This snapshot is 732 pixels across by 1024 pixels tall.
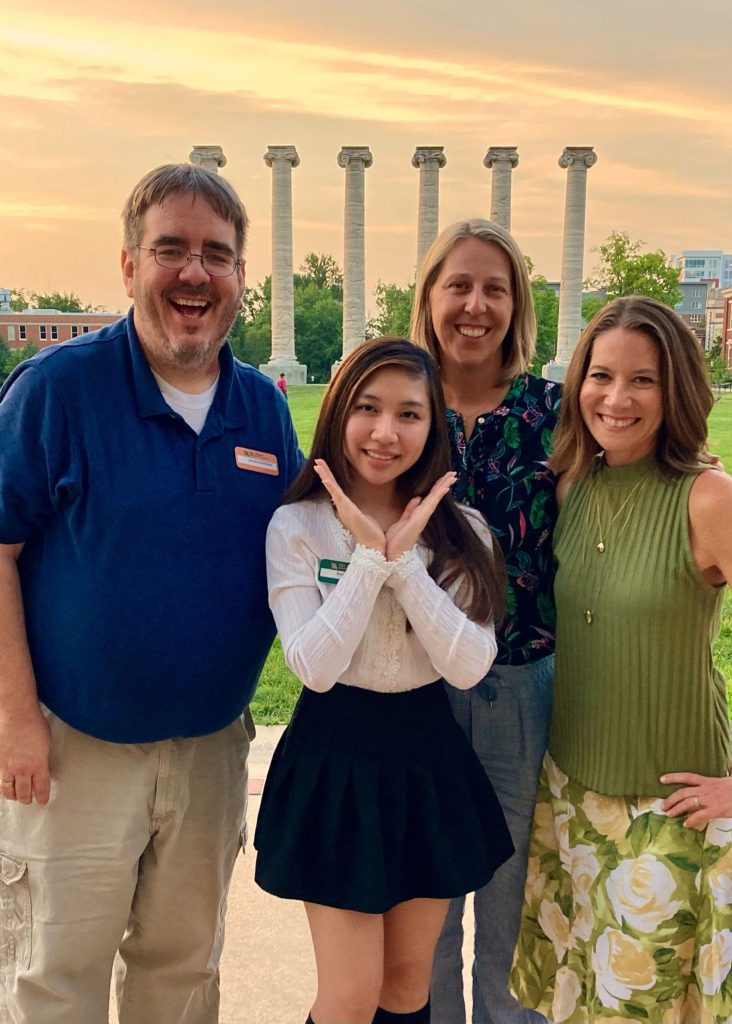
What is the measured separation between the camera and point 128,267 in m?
3.48

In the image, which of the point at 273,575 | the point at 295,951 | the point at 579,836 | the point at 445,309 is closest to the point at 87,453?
the point at 273,575

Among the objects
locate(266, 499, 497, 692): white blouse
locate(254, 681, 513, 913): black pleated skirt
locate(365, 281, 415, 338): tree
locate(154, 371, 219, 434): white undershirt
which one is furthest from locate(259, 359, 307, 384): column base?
locate(254, 681, 513, 913): black pleated skirt

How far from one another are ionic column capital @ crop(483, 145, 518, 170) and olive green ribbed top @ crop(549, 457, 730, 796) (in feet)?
164

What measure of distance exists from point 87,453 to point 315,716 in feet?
3.96

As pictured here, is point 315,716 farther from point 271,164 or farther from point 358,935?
point 271,164

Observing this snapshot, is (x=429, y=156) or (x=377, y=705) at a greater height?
(x=429, y=156)

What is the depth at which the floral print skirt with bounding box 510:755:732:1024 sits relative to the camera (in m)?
2.98

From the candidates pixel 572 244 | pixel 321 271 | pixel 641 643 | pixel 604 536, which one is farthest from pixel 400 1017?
pixel 321 271

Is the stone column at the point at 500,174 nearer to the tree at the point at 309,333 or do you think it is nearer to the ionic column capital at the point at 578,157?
the ionic column capital at the point at 578,157

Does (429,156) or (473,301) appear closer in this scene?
(473,301)

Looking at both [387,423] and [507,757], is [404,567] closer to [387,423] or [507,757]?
[387,423]

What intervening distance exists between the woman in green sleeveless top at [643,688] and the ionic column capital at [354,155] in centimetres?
5005

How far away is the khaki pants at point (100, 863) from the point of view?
3.40 meters

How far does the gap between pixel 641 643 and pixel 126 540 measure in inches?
70.7
